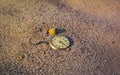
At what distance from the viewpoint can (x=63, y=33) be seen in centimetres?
539

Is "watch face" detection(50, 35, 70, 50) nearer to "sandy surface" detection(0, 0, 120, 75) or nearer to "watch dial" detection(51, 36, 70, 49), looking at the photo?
"watch dial" detection(51, 36, 70, 49)

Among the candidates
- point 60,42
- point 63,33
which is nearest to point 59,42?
point 60,42

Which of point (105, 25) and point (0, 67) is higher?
point (105, 25)

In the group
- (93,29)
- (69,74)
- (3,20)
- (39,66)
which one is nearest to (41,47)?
(39,66)

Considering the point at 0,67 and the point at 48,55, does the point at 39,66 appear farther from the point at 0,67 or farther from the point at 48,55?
the point at 0,67

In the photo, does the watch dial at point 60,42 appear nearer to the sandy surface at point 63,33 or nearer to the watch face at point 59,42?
the watch face at point 59,42

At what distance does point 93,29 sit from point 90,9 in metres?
1.01

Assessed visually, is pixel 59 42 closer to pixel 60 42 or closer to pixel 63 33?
pixel 60 42

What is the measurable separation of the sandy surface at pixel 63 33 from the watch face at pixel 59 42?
11 centimetres

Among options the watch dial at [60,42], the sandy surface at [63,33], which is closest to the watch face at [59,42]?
→ the watch dial at [60,42]

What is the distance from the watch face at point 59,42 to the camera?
491 cm

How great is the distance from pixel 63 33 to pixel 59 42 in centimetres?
47

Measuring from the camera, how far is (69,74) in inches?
177

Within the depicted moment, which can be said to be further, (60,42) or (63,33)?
(63,33)
